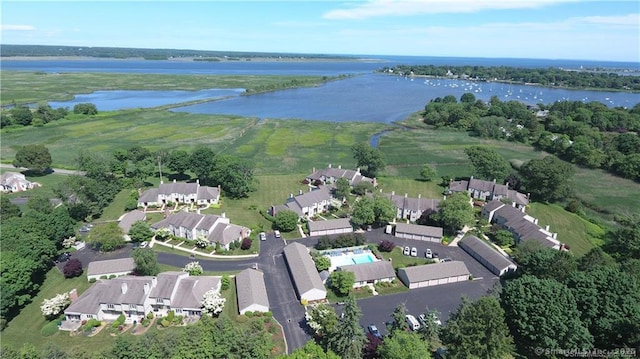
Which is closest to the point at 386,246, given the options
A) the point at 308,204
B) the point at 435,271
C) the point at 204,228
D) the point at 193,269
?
the point at 435,271

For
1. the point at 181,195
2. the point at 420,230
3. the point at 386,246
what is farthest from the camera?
the point at 181,195

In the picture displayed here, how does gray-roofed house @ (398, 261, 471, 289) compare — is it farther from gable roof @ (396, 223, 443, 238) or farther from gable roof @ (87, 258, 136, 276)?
gable roof @ (87, 258, 136, 276)

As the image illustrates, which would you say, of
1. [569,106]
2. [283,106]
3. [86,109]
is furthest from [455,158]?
[86,109]

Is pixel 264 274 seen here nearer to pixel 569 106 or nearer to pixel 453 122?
pixel 453 122

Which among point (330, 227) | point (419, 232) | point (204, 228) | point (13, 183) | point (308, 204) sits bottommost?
point (330, 227)

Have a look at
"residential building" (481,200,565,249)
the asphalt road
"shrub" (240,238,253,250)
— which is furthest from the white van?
"shrub" (240,238,253,250)

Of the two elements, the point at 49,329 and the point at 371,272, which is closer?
the point at 49,329

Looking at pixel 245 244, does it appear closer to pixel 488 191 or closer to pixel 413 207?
pixel 413 207
